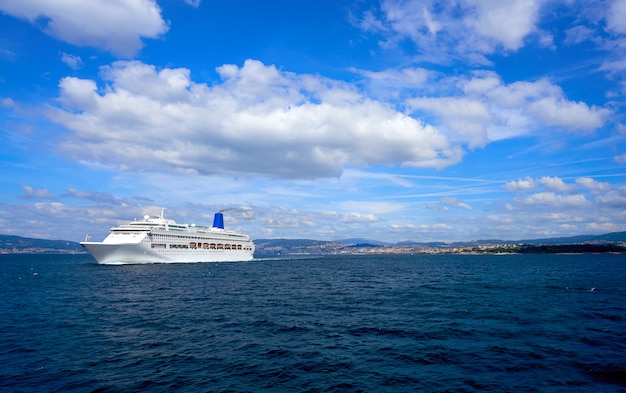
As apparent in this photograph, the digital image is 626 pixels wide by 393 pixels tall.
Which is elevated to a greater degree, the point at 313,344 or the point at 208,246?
the point at 208,246

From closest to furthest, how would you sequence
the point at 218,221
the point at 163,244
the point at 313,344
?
the point at 313,344
the point at 163,244
the point at 218,221

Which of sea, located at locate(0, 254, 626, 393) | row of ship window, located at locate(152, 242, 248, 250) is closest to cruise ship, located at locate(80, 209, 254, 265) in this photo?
row of ship window, located at locate(152, 242, 248, 250)

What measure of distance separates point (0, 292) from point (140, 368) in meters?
55.4

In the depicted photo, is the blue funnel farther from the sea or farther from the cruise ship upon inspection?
the sea

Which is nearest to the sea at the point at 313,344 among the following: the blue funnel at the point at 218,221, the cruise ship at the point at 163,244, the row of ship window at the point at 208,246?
the cruise ship at the point at 163,244

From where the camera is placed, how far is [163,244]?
120 meters

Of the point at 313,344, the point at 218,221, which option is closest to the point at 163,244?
the point at 218,221

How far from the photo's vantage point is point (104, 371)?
842 inches

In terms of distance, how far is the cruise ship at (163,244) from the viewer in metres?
108

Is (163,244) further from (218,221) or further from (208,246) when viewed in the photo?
(218,221)

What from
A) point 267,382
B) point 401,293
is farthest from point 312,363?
point 401,293

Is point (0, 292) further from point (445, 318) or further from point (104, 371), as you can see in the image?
point (445, 318)

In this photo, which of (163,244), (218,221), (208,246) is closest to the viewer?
(163,244)

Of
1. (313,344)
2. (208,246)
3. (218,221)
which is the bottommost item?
(313,344)
